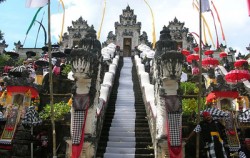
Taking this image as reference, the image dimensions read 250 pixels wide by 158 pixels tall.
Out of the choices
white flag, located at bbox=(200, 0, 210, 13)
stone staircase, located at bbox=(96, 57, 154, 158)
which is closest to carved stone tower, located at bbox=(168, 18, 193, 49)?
stone staircase, located at bbox=(96, 57, 154, 158)

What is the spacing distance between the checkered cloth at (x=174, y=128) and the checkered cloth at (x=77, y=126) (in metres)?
2.16

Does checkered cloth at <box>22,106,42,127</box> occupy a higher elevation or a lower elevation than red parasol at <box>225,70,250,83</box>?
lower

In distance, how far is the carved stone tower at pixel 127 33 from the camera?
134ft

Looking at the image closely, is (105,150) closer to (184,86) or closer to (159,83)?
(159,83)

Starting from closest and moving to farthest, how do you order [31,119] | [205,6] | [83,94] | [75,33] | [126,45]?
[83,94] < [205,6] < [31,119] < [126,45] < [75,33]

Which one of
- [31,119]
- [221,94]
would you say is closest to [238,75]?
[221,94]

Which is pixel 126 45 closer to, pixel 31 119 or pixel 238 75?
pixel 238 75

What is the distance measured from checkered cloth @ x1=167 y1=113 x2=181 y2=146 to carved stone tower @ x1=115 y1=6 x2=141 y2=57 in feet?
105

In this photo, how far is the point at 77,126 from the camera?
8250mm

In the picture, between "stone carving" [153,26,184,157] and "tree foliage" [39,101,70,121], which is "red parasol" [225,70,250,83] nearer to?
"stone carving" [153,26,184,157]

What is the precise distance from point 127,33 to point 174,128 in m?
34.0

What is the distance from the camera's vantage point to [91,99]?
8672mm

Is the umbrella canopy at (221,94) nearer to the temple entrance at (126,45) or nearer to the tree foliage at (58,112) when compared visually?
the tree foliage at (58,112)

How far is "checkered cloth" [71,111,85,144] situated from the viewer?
320 inches
